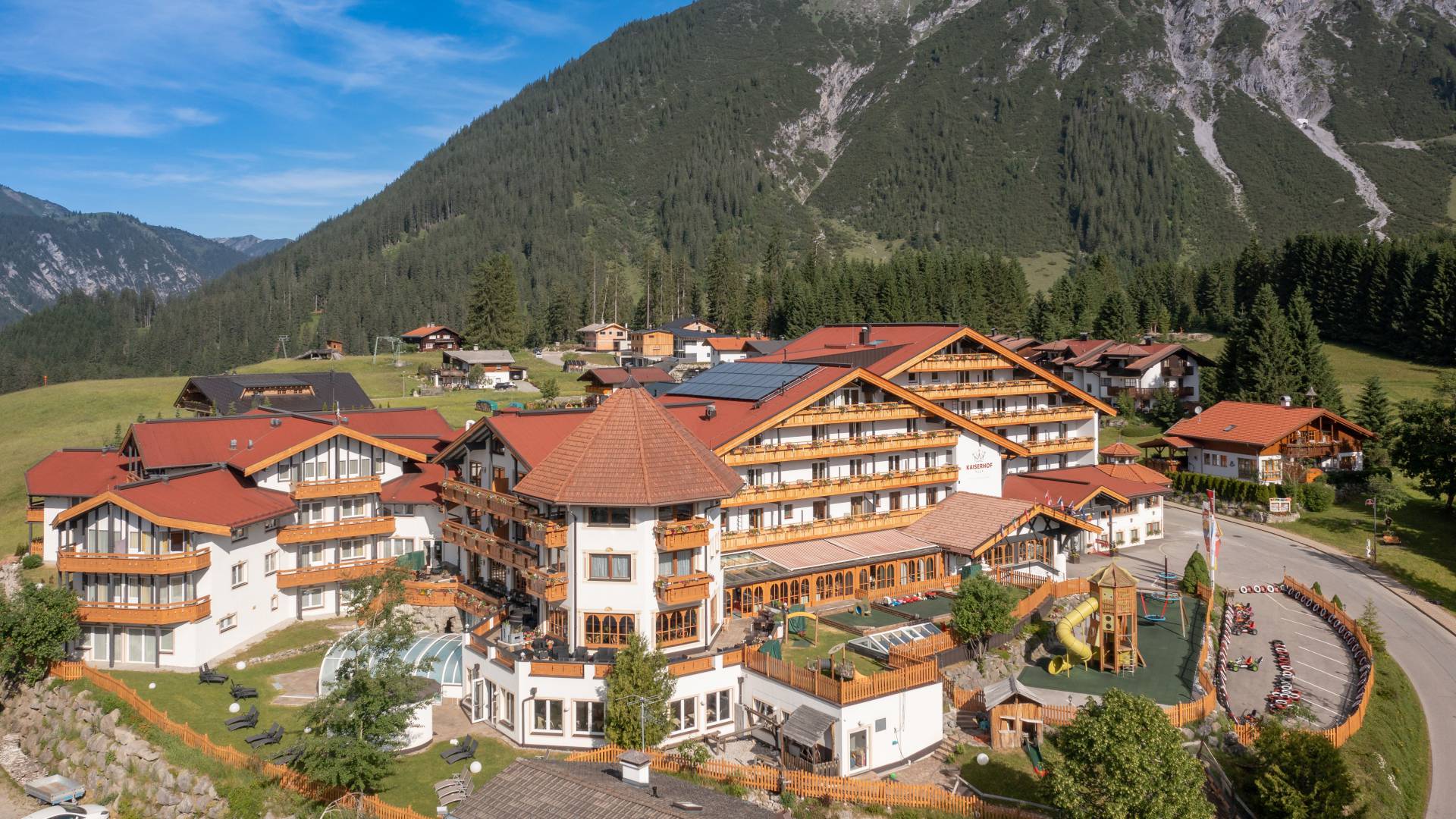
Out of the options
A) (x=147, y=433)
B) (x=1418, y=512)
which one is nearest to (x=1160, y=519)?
(x=1418, y=512)

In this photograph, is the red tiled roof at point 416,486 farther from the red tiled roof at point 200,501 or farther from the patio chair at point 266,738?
the patio chair at point 266,738

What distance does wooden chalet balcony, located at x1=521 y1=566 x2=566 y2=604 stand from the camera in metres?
38.1

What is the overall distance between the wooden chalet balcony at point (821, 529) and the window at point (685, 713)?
1320 centimetres

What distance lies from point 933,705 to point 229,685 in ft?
94.9

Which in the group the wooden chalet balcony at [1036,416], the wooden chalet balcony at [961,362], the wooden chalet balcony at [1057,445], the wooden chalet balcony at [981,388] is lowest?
the wooden chalet balcony at [1057,445]

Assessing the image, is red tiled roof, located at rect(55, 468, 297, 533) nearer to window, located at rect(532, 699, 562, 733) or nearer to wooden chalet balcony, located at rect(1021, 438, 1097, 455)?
window, located at rect(532, 699, 562, 733)

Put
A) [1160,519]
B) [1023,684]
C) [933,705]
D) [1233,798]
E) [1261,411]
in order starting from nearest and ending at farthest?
[1233,798]
[933,705]
[1023,684]
[1160,519]
[1261,411]

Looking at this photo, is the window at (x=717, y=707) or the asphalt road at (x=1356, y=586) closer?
the window at (x=717, y=707)

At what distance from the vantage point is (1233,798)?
31.0 m

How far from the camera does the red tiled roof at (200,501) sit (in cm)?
4220

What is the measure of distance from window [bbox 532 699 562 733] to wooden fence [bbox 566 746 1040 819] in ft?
11.4

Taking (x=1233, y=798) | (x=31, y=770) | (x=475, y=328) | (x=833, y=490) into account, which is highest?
(x=475, y=328)

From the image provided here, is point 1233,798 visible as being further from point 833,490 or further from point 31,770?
point 31,770

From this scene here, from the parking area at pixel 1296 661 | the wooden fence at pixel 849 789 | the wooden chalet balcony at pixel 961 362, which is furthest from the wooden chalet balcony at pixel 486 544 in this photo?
the wooden chalet balcony at pixel 961 362
